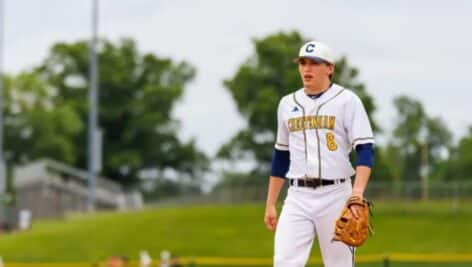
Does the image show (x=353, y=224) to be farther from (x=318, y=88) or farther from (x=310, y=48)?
(x=310, y=48)

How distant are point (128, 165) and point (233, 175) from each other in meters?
5.42

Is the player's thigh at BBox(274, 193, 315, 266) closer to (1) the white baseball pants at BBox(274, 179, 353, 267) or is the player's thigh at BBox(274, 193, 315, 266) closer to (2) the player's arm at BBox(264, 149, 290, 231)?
(1) the white baseball pants at BBox(274, 179, 353, 267)

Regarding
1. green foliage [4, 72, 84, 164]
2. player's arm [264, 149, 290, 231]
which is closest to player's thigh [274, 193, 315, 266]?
player's arm [264, 149, 290, 231]

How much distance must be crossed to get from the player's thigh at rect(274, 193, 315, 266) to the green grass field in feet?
81.9

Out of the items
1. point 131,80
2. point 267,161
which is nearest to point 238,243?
point 267,161

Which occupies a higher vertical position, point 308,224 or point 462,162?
point 308,224

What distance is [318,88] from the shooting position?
24.4 feet

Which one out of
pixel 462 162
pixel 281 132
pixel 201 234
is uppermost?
pixel 281 132

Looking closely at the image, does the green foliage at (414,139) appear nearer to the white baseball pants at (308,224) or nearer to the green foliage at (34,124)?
the green foliage at (34,124)

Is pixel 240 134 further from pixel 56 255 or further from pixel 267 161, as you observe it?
pixel 56 255

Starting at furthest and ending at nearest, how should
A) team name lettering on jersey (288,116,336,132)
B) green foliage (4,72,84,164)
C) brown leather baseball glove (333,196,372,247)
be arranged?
1. green foliage (4,72,84,164)
2. team name lettering on jersey (288,116,336,132)
3. brown leather baseball glove (333,196,372,247)

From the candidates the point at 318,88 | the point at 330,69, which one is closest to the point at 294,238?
the point at 318,88

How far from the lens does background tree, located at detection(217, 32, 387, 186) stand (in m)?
59.1

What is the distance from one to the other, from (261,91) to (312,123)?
52208 mm
